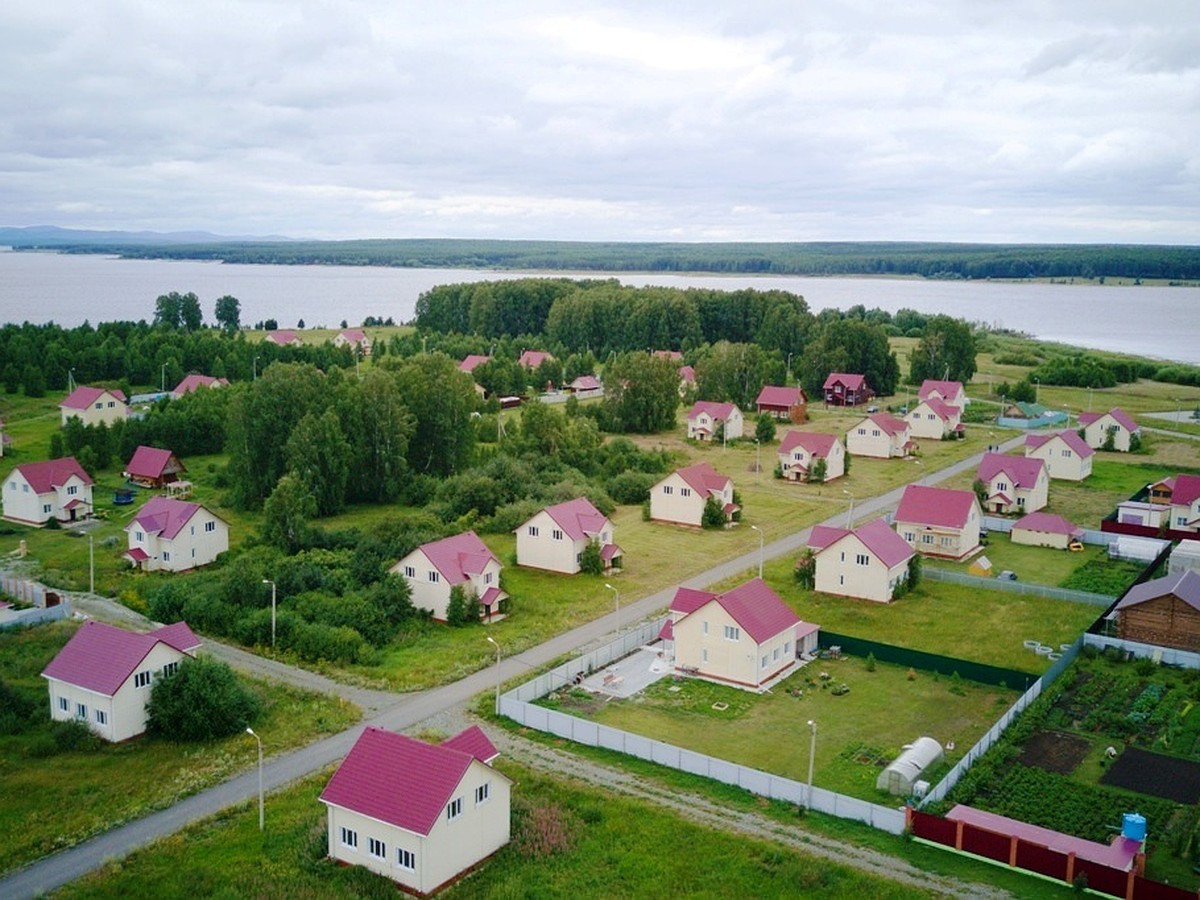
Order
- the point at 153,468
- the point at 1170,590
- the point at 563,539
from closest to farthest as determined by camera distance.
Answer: the point at 1170,590
the point at 563,539
the point at 153,468

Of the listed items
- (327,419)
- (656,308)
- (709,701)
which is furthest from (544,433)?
(656,308)

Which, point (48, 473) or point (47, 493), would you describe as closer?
point (47, 493)

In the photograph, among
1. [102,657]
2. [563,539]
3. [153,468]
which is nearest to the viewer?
[102,657]

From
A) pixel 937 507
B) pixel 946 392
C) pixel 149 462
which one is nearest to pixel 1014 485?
pixel 937 507

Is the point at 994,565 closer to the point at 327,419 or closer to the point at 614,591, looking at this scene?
the point at 614,591

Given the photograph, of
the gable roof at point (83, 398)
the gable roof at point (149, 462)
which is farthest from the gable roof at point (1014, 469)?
the gable roof at point (83, 398)

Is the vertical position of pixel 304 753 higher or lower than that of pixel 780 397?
lower

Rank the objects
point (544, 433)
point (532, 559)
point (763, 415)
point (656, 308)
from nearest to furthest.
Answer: point (532, 559), point (544, 433), point (763, 415), point (656, 308)

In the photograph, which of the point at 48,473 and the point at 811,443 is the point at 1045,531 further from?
the point at 48,473
